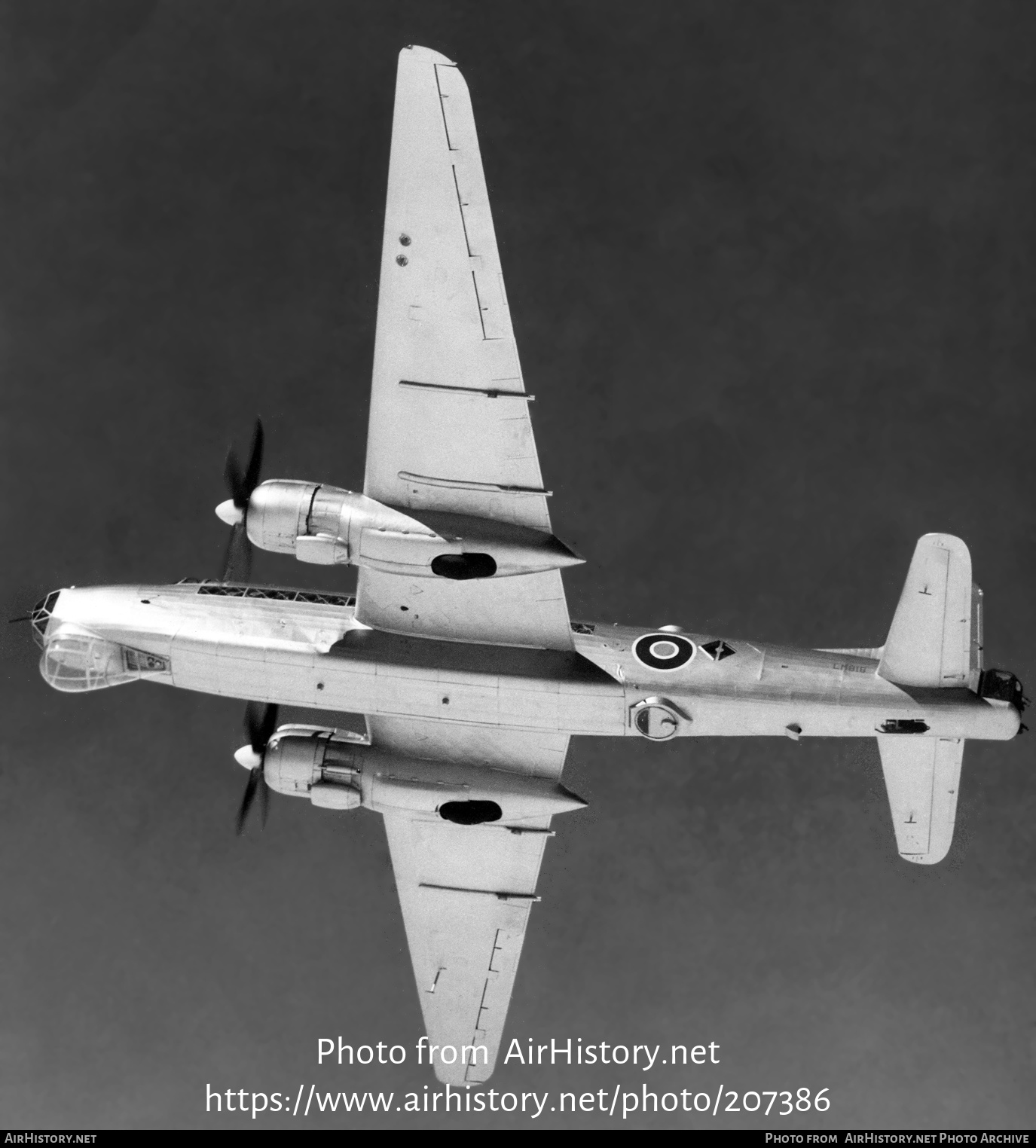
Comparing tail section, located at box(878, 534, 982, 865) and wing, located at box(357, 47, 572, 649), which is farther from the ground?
wing, located at box(357, 47, 572, 649)

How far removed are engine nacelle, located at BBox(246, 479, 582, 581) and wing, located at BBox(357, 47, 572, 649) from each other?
0.69 feet

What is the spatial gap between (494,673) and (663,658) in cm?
223

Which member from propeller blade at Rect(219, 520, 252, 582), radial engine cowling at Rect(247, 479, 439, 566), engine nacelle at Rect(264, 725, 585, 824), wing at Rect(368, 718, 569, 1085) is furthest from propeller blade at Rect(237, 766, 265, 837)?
radial engine cowling at Rect(247, 479, 439, 566)

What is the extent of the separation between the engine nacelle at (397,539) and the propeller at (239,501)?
0.53 meters

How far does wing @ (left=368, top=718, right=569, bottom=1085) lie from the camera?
2467 centimetres

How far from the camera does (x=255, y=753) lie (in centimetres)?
2367

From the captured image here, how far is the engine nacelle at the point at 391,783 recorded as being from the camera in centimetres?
2352

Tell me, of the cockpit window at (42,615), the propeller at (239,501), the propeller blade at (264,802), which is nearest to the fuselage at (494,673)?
the cockpit window at (42,615)

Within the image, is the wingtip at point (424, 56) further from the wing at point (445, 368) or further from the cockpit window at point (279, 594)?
the cockpit window at point (279, 594)

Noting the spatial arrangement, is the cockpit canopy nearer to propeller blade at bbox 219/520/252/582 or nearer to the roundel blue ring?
propeller blade at bbox 219/520/252/582

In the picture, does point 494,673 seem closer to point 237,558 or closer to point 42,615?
point 237,558

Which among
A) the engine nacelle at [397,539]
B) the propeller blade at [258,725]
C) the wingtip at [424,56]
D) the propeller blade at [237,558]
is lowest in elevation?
the propeller blade at [258,725]

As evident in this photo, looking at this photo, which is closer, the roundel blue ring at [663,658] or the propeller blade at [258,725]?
the roundel blue ring at [663,658]

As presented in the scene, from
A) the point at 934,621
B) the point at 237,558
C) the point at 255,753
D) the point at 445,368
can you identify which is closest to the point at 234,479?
the point at 237,558
